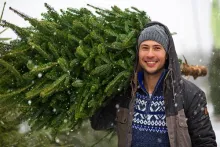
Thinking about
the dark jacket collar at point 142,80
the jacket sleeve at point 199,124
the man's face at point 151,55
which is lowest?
the jacket sleeve at point 199,124

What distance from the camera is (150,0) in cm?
3491

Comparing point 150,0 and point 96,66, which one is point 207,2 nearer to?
point 150,0

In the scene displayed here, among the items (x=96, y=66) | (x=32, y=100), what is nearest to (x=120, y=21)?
(x=96, y=66)

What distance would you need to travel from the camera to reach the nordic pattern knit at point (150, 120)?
326 cm

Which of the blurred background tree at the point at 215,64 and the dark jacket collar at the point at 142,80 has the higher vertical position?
the blurred background tree at the point at 215,64

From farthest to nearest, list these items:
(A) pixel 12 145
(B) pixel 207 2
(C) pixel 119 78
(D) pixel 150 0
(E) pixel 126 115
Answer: (D) pixel 150 0 < (B) pixel 207 2 < (A) pixel 12 145 < (E) pixel 126 115 < (C) pixel 119 78

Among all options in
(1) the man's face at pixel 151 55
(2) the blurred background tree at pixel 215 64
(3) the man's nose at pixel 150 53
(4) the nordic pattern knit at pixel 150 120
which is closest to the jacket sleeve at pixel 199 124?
(4) the nordic pattern knit at pixel 150 120

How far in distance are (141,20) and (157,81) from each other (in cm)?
65

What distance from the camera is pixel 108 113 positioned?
3621mm

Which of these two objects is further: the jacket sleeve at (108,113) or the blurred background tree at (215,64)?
the blurred background tree at (215,64)

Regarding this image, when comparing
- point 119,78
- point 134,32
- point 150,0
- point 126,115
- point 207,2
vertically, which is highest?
point 150,0

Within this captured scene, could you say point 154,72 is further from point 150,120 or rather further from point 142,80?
point 150,120

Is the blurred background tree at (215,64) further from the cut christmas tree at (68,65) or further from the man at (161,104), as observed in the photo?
the cut christmas tree at (68,65)

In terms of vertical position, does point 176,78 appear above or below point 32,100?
above
